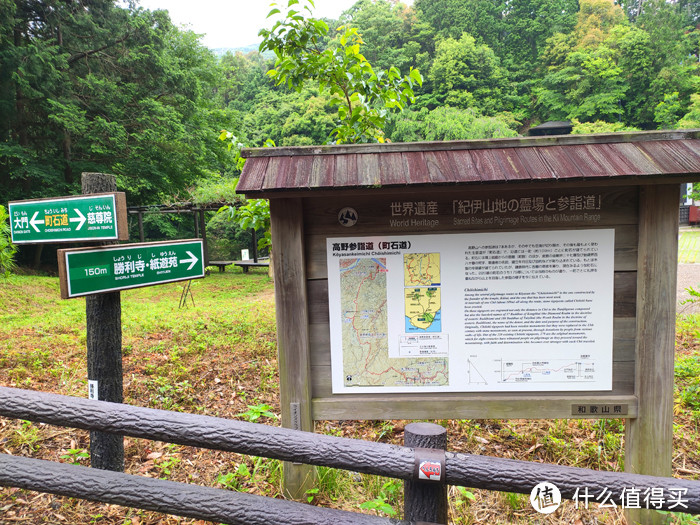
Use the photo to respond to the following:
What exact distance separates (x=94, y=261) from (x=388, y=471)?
1674 millimetres

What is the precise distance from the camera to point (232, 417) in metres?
3.48

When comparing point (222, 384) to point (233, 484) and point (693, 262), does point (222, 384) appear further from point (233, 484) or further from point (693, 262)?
point (693, 262)

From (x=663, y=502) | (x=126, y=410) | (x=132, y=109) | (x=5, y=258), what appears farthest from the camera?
(x=132, y=109)

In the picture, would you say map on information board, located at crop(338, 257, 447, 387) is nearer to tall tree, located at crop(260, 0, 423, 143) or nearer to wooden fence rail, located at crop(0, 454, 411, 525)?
wooden fence rail, located at crop(0, 454, 411, 525)

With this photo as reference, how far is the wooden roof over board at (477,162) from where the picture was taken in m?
2.02

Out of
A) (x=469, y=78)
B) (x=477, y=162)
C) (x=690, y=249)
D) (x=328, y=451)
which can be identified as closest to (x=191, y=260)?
(x=328, y=451)

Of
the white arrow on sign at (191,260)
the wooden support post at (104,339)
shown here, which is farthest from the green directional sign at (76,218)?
the white arrow on sign at (191,260)

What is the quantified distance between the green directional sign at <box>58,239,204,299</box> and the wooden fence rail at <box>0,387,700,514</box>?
53 cm

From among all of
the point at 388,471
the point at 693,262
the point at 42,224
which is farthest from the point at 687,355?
the point at 693,262

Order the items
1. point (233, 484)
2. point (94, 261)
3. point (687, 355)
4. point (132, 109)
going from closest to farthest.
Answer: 1. point (94, 261)
2. point (233, 484)
3. point (687, 355)
4. point (132, 109)

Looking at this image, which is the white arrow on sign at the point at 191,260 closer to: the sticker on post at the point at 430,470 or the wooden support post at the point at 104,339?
the wooden support post at the point at 104,339

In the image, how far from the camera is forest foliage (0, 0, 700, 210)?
43.4 feet

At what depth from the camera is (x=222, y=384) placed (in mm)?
4035

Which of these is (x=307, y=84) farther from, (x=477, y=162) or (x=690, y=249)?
(x=477, y=162)
